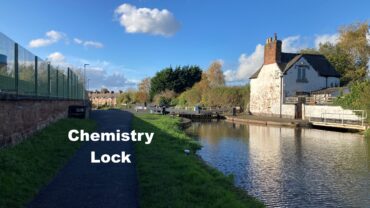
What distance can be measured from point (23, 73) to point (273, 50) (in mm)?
40417

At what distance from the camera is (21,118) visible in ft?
42.0

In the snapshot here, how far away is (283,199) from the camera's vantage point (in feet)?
37.4

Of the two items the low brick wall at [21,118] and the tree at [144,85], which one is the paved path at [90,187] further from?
the tree at [144,85]

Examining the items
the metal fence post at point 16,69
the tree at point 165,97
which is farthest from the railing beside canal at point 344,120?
the tree at point 165,97

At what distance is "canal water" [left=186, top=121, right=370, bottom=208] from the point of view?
11680 millimetres

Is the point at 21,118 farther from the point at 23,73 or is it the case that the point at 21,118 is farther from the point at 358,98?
the point at 358,98

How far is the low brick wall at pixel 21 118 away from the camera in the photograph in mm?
10830

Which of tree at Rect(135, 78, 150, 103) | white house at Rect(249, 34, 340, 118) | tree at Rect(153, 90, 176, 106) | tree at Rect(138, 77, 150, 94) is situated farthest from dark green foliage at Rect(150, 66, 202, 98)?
white house at Rect(249, 34, 340, 118)

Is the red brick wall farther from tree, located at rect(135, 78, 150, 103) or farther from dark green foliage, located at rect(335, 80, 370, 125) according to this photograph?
tree, located at rect(135, 78, 150, 103)

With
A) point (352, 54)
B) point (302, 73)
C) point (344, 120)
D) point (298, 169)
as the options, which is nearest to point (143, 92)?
point (352, 54)

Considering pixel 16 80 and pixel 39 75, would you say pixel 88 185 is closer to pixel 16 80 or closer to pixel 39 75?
pixel 16 80

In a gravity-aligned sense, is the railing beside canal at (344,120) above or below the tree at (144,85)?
below

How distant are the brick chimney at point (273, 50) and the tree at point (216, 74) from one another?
100 ft

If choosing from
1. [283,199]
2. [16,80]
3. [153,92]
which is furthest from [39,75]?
[153,92]
